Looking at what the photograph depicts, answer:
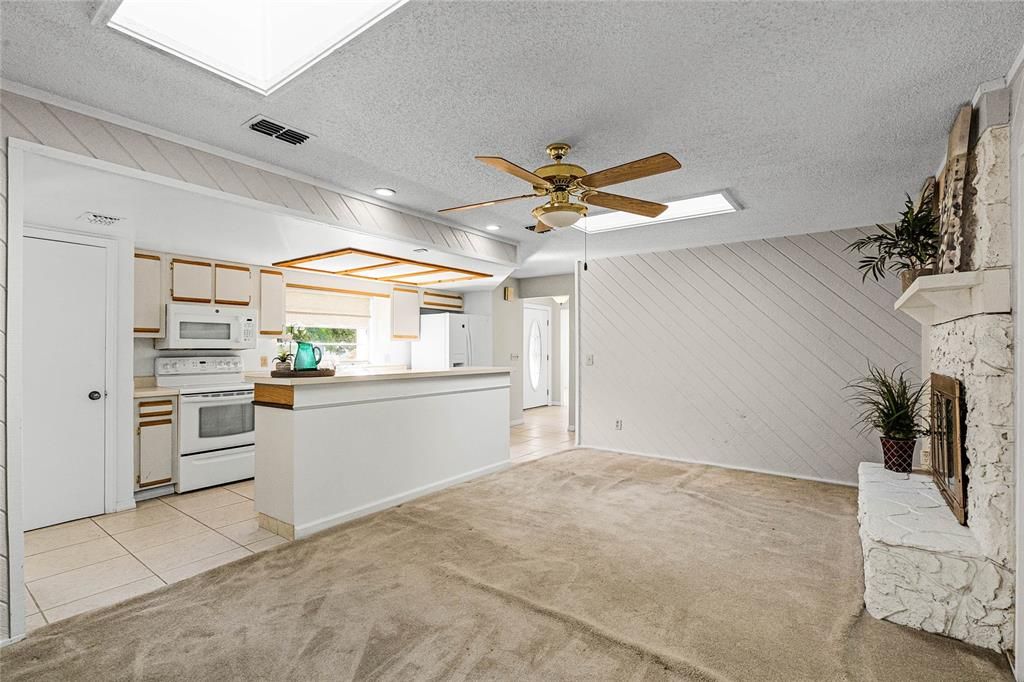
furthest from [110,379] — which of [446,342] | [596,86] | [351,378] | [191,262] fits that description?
[596,86]

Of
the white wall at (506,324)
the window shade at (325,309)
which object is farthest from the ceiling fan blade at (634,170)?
the white wall at (506,324)

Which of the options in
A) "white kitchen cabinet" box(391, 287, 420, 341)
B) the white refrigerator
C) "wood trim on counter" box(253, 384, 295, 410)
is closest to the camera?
"wood trim on counter" box(253, 384, 295, 410)

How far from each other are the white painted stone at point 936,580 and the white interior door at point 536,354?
6878 millimetres

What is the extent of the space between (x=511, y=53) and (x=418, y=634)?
7.69ft

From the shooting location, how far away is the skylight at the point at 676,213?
399cm

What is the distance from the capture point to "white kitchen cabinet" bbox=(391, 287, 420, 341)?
6453 millimetres

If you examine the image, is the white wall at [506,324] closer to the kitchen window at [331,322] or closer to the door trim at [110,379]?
the kitchen window at [331,322]

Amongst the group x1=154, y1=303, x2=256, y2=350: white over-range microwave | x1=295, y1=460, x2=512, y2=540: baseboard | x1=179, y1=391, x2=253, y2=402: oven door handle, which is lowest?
x1=295, y1=460, x2=512, y2=540: baseboard

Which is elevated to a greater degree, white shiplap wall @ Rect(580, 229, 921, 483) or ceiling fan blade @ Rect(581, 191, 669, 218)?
ceiling fan blade @ Rect(581, 191, 669, 218)

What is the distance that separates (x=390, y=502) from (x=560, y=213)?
2.38 m

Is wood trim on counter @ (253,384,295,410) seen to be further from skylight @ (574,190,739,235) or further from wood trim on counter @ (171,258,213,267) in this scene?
skylight @ (574,190,739,235)

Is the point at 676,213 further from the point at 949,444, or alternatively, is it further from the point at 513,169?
the point at 949,444

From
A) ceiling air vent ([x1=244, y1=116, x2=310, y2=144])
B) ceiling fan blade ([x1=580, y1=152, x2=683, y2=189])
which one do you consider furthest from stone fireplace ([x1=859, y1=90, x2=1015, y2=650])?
ceiling air vent ([x1=244, y1=116, x2=310, y2=144])

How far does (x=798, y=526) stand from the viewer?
11.2ft
